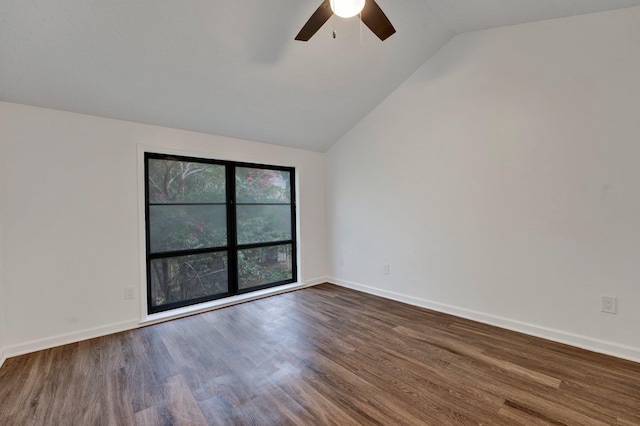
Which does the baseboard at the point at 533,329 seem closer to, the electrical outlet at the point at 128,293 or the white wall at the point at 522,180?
the white wall at the point at 522,180

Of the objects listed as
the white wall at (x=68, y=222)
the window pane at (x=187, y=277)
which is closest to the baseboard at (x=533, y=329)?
the window pane at (x=187, y=277)

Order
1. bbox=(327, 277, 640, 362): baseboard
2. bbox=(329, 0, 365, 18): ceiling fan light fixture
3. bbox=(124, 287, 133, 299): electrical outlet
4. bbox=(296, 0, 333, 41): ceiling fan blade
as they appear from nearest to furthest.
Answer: bbox=(329, 0, 365, 18): ceiling fan light fixture
bbox=(296, 0, 333, 41): ceiling fan blade
bbox=(327, 277, 640, 362): baseboard
bbox=(124, 287, 133, 299): electrical outlet

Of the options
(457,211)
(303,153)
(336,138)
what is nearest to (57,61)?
(303,153)

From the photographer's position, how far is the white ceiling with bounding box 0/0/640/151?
6.66 ft

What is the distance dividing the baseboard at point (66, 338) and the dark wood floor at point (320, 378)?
0.09 meters

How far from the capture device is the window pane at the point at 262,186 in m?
3.90

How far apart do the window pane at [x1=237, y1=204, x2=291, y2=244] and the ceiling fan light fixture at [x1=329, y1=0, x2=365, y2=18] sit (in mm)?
2765

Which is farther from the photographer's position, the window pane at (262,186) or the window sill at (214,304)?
the window pane at (262,186)

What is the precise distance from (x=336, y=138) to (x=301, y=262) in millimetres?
2050

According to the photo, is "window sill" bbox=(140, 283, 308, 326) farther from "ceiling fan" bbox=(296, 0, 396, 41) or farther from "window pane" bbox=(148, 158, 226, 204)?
"ceiling fan" bbox=(296, 0, 396, 41)

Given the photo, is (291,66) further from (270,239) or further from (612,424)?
(612,424)

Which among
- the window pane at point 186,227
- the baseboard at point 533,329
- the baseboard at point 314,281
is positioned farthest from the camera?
the baseboard at point 314,281

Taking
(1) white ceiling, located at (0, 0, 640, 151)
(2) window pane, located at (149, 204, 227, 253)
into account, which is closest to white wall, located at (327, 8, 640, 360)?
(1) white ceiling, located at (0, 0, 640, 151)

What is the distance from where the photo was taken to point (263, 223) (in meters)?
4.14
